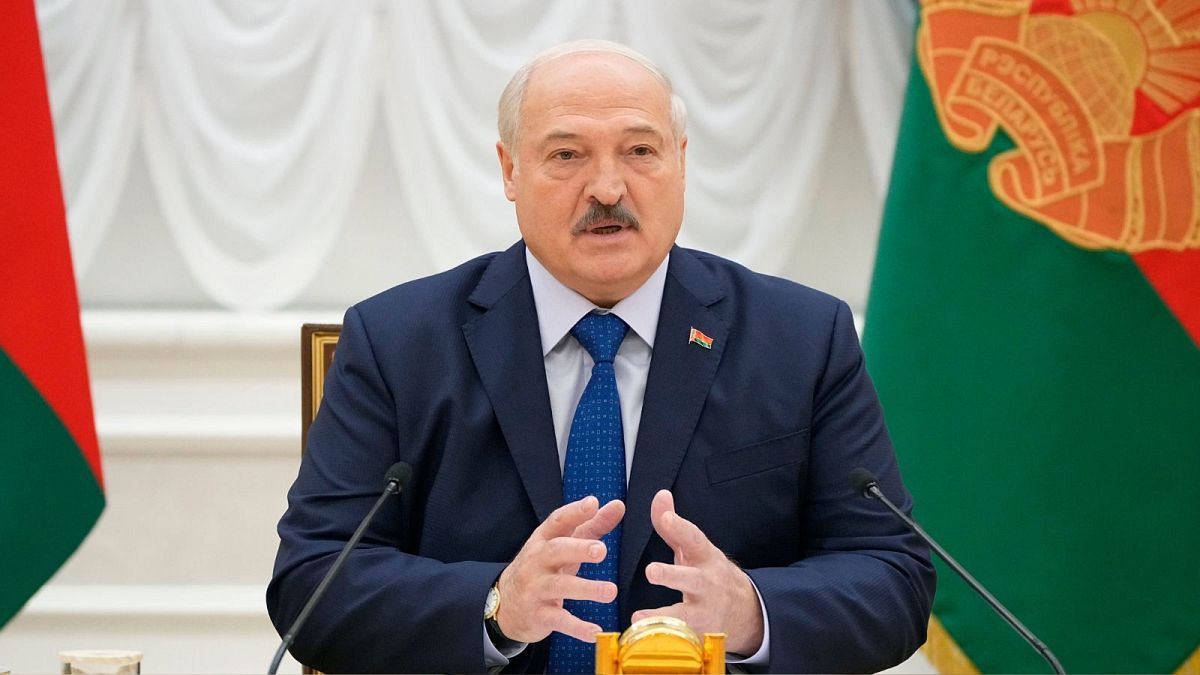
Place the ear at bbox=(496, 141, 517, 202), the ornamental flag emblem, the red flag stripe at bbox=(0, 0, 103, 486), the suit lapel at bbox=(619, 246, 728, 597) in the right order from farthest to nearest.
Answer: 1. the red flag stripe at bbox=(0, 0, 103, 486)
2. the ornamental flag emblem
3. the ear at bbox=(496, 141, 517, 202)
4. the suit lapel at bbox=(619, 246, 728, 597)

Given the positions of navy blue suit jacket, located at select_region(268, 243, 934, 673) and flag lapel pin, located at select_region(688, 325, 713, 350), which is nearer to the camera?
navy blue suit jacket, located at select_region(268, 243, 934, 673)

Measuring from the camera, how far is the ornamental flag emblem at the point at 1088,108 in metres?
2.95

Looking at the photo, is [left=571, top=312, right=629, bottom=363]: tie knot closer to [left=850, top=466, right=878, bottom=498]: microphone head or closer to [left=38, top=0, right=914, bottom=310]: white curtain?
[left=850, top=466, right=878, bottom=498]: microphone head

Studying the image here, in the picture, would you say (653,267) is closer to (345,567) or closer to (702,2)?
(345,567)

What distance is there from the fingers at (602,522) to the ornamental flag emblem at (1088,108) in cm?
165

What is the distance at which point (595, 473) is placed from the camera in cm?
204

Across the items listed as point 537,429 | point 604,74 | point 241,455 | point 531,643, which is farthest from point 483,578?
point 241,455

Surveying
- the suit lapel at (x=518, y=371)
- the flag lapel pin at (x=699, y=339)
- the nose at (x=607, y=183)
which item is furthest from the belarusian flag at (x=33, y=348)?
the flag lapel pin at (x=699, y=339)

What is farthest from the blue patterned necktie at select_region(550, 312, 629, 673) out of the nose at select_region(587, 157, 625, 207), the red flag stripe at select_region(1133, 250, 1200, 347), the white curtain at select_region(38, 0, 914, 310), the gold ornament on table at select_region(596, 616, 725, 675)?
the white curtain at select_region(38, 0, 914, 310)

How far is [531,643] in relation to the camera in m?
1.95

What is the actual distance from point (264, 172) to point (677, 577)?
2376 millimetres

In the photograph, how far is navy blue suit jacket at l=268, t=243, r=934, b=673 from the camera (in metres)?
1.90

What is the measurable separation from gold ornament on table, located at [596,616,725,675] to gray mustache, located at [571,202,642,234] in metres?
0.89

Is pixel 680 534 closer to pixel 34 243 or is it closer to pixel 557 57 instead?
pixel 557 57
